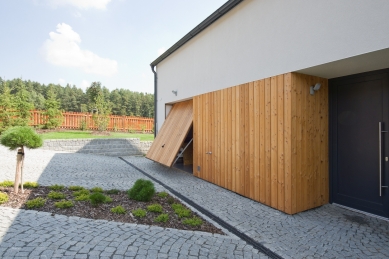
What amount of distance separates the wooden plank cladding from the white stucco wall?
43cm

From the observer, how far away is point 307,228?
3.75 metres

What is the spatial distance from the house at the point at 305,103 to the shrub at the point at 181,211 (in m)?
1.79

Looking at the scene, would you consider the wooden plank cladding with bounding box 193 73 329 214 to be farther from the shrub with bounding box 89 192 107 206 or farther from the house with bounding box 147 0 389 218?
the shrub with bounding box 89 192 107 206

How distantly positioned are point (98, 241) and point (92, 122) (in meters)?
17.2

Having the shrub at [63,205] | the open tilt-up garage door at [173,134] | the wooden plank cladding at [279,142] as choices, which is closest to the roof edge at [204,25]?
the wooden plank cladding at [279,142]

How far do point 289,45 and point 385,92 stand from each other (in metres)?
1.96

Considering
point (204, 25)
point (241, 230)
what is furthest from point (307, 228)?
point (204, 25)

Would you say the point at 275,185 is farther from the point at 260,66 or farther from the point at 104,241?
the point at 104,241

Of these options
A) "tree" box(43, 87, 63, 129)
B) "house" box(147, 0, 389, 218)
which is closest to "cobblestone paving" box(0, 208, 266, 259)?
"house" box(147, 0, 389, 218)

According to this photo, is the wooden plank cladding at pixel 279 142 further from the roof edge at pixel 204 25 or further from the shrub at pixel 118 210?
the shrub at pixel 118 210

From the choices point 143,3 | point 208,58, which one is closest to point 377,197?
point 208,58

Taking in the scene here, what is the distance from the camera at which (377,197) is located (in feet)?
13.8

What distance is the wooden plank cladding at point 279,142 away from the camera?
4336mm

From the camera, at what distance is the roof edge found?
5.78 m
